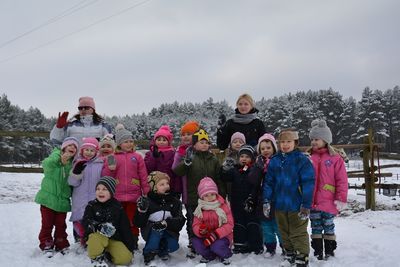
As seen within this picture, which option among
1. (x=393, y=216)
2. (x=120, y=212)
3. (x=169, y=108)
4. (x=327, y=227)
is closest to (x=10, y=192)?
(x=120, y=212)

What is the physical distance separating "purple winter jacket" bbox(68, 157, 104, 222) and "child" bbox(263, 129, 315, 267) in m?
2.14

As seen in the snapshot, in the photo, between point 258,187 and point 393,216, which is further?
point 393,216

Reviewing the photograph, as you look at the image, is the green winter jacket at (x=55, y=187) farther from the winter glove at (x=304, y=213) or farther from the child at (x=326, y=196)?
the child at (x=326, y=196)

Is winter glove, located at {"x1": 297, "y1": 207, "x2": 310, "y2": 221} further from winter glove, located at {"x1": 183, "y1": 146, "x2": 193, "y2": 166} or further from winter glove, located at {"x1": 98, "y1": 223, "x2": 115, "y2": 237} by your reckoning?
winter glove, located at {"x1": 98, "y1": 223, "x2": 115, "y2": 237}

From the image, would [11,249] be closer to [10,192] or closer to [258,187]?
[258,187]

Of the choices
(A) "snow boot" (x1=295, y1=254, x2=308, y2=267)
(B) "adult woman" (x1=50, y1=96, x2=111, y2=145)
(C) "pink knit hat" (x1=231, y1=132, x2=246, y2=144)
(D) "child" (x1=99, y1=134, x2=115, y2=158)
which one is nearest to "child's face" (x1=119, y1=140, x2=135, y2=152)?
(D) "child" (x1=99, y1=134, x2=115, y2=158)

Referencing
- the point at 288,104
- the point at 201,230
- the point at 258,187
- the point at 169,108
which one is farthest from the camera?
the point at 169,108

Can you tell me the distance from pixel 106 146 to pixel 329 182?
2.91 m

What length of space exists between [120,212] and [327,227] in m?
2.46

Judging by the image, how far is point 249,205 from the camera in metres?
4.83

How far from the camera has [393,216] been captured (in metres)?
7.44

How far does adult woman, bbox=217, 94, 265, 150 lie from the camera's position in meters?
5.50

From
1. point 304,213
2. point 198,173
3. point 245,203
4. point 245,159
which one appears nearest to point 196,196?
point 198,173

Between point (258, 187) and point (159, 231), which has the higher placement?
point (258, 187)
